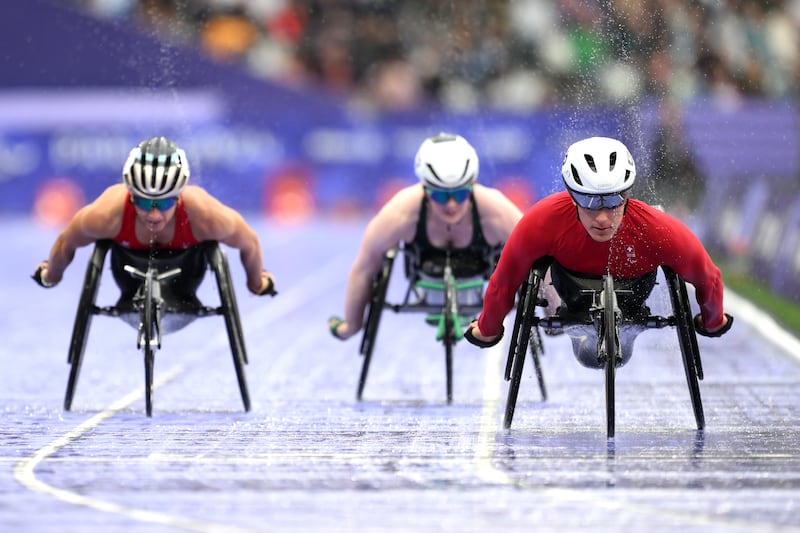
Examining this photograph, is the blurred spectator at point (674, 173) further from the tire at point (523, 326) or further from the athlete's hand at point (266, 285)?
the athlete's hand at point (266, 285)

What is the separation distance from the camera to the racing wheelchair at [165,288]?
29.5 ft

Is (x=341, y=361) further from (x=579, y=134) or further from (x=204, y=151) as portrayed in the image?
(x=204, y=151)

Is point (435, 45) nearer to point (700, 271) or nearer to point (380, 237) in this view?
point (380, 237)

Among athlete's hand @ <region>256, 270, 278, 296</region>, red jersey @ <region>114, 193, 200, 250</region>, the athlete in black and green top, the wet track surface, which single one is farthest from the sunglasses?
red jersey @ <region>114, 193, 200, 250</region>

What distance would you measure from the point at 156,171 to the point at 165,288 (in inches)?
31.6

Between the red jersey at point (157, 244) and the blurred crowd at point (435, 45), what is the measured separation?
12565 millimetres

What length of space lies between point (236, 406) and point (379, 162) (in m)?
18.7

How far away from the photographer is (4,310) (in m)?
16.1

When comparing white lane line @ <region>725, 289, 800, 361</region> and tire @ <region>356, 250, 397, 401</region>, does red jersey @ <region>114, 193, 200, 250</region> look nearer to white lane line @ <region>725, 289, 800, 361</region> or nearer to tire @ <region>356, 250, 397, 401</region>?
tire @ <region>356, 250, 397, 401</region>

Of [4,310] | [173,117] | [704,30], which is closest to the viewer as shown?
[4,310]

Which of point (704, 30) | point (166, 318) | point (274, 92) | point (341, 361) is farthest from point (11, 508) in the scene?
point (274, 92)

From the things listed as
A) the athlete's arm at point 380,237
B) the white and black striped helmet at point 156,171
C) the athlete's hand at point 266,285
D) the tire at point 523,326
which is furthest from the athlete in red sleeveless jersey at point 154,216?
the tire at point 523,326

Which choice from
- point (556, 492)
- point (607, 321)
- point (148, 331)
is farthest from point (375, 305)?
point (556, 492)

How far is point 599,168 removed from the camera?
7477 mm
